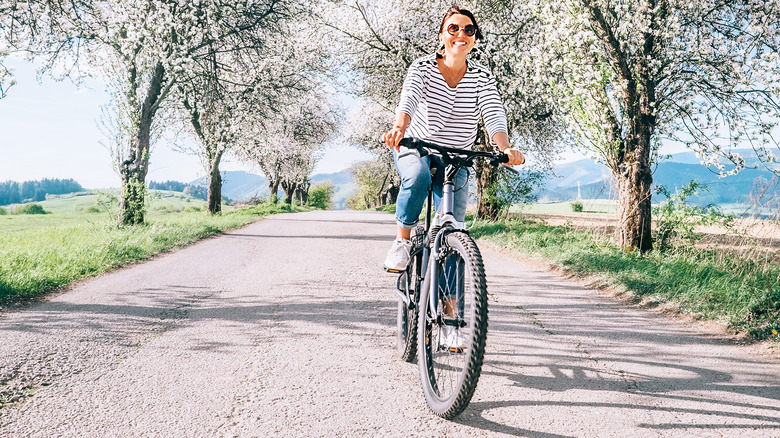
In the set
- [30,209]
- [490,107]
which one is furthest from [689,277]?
[30,209]

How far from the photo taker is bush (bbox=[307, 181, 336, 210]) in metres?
74.3

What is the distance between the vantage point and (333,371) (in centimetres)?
331

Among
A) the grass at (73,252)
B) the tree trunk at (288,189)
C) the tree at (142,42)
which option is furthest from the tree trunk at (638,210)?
the tree trunk at (288,189)

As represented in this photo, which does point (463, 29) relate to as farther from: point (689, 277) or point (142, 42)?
point (142, 42)

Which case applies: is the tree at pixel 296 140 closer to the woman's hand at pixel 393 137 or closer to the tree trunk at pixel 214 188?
Answer: the tree trunk at pixel 214 188

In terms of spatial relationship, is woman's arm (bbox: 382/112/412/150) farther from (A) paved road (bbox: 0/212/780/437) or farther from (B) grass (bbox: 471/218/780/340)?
(B) grass (bbox: 471/218/780/340)

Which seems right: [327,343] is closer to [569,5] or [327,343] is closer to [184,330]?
[184,330]

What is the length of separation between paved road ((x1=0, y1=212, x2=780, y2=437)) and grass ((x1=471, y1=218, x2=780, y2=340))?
1.37 ft

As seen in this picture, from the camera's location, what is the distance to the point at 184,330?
4.31 meters

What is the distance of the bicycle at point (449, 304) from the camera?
2.39 metres

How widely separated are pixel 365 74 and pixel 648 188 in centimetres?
1240

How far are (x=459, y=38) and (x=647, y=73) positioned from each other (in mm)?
6158

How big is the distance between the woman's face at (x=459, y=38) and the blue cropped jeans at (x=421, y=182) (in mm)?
770

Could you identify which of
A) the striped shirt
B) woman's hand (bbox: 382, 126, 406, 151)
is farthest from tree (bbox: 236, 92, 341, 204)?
woman's hand (bbox: 382, 126, 406, 151)
